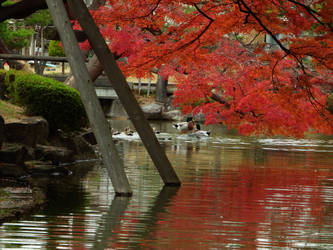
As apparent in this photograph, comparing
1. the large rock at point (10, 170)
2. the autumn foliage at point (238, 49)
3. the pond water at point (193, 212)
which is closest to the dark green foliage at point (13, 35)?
the autumn foliage at point (238, 49)

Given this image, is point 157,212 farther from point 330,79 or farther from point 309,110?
point 330,79

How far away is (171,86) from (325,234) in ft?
137

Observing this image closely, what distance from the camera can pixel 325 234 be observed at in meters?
7.33

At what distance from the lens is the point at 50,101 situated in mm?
15648

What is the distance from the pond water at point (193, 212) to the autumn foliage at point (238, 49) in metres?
1.96

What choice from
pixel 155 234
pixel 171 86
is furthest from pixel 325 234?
pixel 171 86

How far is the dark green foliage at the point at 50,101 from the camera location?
51.2 ft

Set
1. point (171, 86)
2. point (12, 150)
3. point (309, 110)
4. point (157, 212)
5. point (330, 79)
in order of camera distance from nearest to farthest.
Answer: point (157, 212), point (12, 150), point (309, 110), point (330, 79), point (171, 86)

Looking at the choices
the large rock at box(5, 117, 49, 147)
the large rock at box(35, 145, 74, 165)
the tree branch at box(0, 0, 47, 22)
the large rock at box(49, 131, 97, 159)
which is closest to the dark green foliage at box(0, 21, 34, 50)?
the large rock at box(49, 131, 97, 159)

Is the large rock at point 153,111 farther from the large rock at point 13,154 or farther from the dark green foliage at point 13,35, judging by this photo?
the large rock at point 13,154

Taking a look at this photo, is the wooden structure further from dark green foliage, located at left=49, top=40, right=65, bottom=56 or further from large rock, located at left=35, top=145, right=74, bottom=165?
dark green foliage, located at left=49, top=40, right=65, bottom=56

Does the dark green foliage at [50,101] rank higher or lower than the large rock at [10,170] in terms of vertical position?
higher

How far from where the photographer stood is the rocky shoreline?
28.8 feet

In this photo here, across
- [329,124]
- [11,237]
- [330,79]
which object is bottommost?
[11,237]
